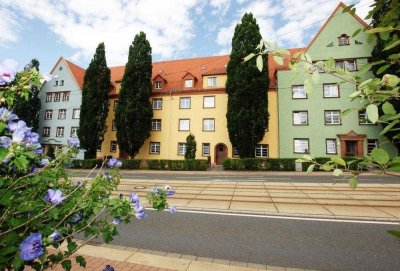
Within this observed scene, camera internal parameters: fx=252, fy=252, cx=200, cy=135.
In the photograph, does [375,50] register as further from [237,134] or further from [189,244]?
[189,244]

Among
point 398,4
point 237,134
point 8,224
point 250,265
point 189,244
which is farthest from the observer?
point 237,134

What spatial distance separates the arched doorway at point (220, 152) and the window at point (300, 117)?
8896 millimetres

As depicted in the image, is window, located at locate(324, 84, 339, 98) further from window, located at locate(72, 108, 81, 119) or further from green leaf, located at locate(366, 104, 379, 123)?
window, located at locate(72, 108, 81, 119)

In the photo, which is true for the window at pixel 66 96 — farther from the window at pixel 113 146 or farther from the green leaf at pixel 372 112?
the green leaf at pixel 372 112

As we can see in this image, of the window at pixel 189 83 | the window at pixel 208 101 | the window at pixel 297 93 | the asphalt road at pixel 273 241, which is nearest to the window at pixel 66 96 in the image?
the window at pixel 189 83

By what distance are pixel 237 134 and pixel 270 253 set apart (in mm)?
23075

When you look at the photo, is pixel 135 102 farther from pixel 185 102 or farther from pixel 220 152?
pixel 220 152

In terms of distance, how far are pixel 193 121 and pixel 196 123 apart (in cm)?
53

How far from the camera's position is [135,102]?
31.8 m

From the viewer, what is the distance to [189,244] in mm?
6168

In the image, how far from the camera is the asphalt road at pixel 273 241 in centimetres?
527

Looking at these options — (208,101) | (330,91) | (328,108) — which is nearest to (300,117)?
(328,108)

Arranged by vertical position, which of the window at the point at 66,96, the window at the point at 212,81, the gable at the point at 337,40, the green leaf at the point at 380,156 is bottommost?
the green leaf at the point at 380,156

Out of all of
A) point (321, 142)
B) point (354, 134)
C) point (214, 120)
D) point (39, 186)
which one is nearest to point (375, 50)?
point (354, 134)
